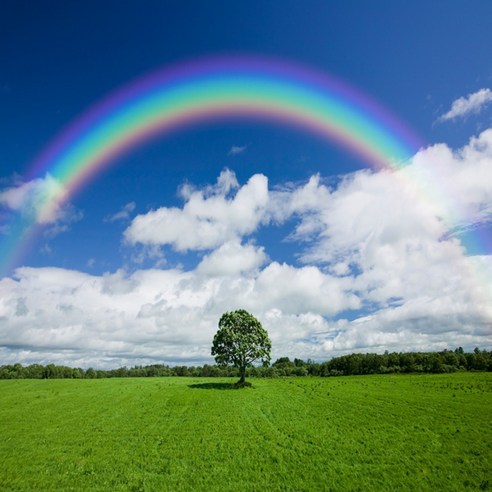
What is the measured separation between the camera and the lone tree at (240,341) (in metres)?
75.9

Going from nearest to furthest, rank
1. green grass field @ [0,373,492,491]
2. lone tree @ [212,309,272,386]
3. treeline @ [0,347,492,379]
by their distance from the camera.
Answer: green grass field @ [0,373,492,491], lone tree @ [212,309,272,386], treeline @ [0,347,492,379]

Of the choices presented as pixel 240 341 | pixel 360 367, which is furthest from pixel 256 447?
pixel 360 367

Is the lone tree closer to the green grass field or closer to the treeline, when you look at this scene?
the green grass field

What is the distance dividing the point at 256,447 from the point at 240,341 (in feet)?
162

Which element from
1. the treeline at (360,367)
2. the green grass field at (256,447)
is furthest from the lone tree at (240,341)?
the treeline at (360,367)

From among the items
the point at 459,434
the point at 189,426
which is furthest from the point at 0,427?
the point at 459,434

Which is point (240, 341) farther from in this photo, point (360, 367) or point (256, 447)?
point (360, 367)

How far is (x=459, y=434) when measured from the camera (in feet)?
93.0

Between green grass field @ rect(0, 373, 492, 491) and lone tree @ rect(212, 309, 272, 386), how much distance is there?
29.4 meters

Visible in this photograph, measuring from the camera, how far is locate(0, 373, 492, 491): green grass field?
67.2ft

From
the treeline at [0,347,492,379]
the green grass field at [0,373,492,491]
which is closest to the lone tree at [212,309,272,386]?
the green grass field at [0,373,492,491]

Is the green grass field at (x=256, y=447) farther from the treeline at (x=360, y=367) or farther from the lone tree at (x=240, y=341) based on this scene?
the treeline at (x=360, y=367)

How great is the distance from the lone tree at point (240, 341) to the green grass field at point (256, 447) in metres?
29.4

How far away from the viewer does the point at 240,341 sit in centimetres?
7569
